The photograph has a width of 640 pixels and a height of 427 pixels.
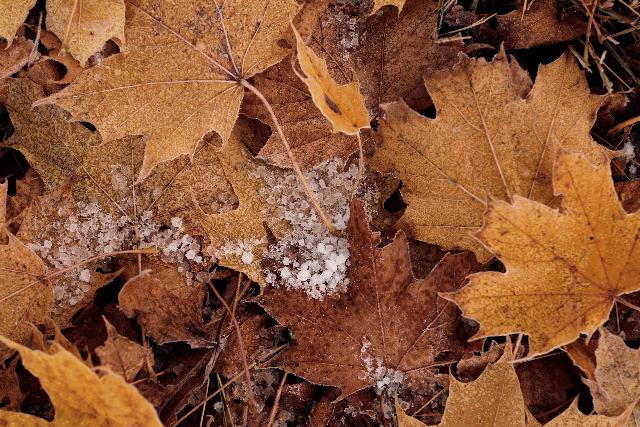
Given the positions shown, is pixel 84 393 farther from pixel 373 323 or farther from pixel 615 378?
pixel 615 378

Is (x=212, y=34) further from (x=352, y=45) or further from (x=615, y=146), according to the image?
(x=615, y=146)

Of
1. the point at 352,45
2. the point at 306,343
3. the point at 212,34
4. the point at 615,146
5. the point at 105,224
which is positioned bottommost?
the point at 306,343

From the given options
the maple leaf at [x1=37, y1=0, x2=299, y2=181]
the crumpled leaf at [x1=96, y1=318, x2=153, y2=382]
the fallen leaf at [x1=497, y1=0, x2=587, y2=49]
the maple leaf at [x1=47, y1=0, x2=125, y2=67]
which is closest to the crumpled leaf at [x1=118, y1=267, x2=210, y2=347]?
the crumpled leaf at [x1=96, y1=318, x2=153, y2=382]

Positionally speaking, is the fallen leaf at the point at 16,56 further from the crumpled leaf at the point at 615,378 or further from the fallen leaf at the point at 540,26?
the crumpled leaf at the point at 615,378

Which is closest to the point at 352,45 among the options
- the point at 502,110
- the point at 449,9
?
the point at 449,9

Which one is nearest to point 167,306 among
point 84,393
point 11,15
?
point 84,393

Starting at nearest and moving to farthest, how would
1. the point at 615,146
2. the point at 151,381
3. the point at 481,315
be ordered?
the point at 481,315 → the point at 151,381 → the point at 615,146

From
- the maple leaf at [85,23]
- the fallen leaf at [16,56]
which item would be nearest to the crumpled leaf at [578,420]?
the maple leaf at [85,23]
